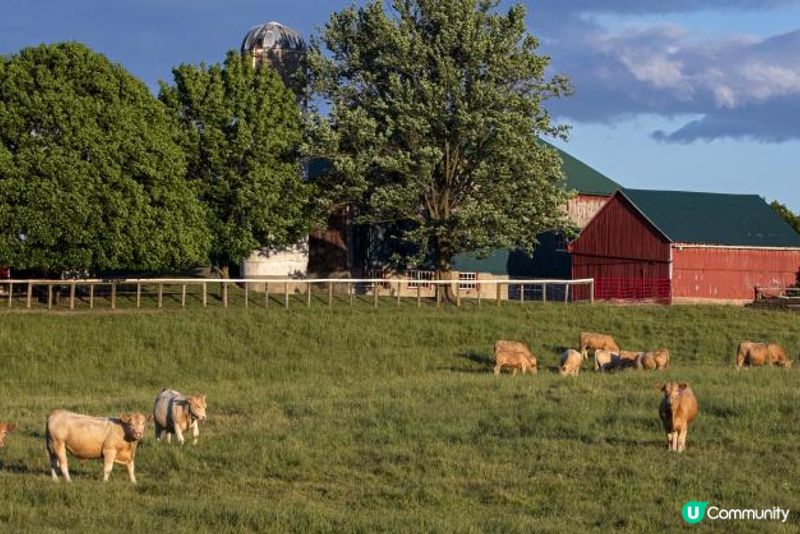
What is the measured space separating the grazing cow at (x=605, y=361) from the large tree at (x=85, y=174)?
66.3 ft

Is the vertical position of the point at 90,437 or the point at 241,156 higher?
the point at 241,156

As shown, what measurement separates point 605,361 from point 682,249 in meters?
25.6

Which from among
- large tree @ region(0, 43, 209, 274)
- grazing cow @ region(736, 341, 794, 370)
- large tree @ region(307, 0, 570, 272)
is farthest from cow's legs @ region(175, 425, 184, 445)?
large tree @ region(307, 0, 570, 272)

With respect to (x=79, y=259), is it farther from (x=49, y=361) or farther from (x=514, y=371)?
(x=514, y=371)

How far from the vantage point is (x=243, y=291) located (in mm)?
60125

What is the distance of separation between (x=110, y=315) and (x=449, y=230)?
17380 millimetres

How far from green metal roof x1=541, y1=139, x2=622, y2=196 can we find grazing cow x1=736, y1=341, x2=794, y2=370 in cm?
3467

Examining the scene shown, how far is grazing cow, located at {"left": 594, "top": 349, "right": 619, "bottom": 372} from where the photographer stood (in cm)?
4000

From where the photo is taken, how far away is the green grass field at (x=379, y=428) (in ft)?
63.3

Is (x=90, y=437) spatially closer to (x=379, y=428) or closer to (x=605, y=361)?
(x=379, y=428)

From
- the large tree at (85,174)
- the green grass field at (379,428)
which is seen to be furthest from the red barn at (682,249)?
the large tree at (85,174)

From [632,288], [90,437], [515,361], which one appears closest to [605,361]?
[515,361]
